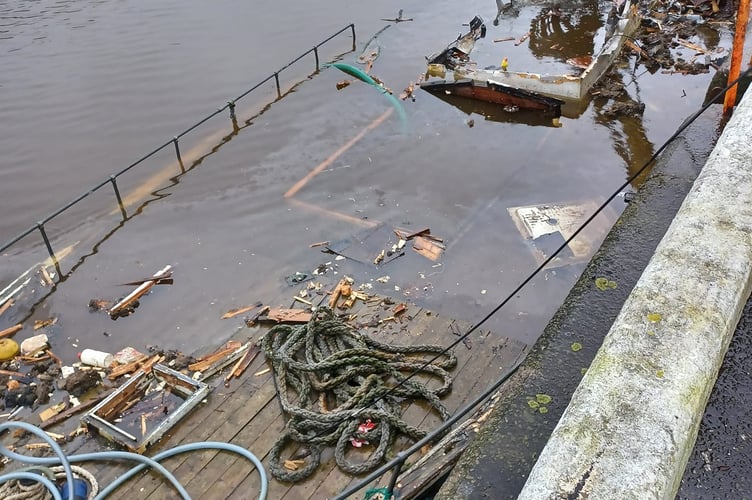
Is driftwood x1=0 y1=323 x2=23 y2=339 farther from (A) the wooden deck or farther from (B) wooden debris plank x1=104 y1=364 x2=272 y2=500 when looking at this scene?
(B) wooden debris plank x1=104 y1=364 x2=272 y2=500

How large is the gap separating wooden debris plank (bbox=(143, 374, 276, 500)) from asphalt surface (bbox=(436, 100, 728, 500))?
3.70 meters

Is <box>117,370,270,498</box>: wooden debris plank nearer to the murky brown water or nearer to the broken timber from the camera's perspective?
the murky brown water

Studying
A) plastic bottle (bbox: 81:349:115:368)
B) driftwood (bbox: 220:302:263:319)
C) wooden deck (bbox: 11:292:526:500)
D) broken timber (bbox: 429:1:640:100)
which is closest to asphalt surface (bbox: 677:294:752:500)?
wooden deck (bbox: 11:292:526:500)

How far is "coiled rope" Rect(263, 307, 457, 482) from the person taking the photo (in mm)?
6176

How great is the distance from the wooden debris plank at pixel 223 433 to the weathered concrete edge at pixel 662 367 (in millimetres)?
4609

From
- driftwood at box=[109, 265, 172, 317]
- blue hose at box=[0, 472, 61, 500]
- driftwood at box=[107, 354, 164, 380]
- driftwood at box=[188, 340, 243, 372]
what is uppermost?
blue hose at box=[0, 472, 61, 500]

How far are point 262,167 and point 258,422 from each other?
851 cm

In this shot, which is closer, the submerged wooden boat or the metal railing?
the metal railing

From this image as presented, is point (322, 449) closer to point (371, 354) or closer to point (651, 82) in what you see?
point (371, 354)

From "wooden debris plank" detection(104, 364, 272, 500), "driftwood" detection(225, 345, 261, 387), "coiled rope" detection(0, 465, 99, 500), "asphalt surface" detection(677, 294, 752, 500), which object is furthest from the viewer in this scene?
"driftwood" detection(225, 345, 261, 387)

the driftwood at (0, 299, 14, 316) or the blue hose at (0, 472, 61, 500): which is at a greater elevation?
the blue hose at (0, 472, 61, 500)

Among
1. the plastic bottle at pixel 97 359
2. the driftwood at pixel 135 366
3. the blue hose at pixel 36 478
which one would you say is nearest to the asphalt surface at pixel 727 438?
the blue hose at pixel 36 478

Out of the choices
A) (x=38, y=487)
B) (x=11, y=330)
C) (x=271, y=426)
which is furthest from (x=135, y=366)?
(x=11, y=330)

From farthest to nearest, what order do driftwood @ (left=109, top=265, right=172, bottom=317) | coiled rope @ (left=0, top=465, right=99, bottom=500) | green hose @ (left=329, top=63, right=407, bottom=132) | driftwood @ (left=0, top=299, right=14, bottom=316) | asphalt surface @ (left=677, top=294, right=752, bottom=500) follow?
green hose @ (left=329, top=63, right=407, bottom=132), driftwood @ (left=0, top=299, right=14, bottom=316), driftwood @ (left=109, top=265, right=172, bottom=317), coiled rope @ (left=0, top=465, right=99, bottom=500), asphalt surface @ (left=677, top=294, right=752, bottom=500)
